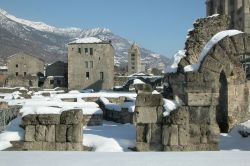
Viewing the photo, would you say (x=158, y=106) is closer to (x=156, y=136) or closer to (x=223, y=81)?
(x=156, y=136)

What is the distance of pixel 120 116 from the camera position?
20516 millimetres

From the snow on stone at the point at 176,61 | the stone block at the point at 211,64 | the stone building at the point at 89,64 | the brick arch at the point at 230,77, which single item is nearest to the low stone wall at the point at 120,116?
the snow on stone at the point at 176,61

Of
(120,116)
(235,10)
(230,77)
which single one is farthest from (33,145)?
(235,10)

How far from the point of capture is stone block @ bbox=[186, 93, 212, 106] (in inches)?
416

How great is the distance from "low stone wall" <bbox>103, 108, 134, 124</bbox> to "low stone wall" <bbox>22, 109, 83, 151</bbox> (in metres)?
8.34

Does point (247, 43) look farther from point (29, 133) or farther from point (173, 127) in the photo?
point (29, 133)

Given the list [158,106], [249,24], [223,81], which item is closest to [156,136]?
[158,106]

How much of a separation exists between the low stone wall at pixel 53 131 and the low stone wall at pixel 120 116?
8338 millimetres

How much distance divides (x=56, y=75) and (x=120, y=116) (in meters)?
49.3

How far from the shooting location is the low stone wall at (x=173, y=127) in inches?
397

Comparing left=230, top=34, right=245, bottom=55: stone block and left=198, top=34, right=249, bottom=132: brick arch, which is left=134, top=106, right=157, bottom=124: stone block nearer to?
left=198, top=34, right=249, bottom=132: brick arch

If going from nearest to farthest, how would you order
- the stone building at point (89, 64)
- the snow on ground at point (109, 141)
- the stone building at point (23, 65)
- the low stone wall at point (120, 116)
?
the snow on ground at point (109, 141) < the low stone wall at point (120, 116) < the stone building at point (89, 64) < the stone building at point (23, 65)

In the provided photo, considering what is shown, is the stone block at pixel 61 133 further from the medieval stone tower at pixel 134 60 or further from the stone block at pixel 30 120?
the medieval stone tower at pixel 134 60
